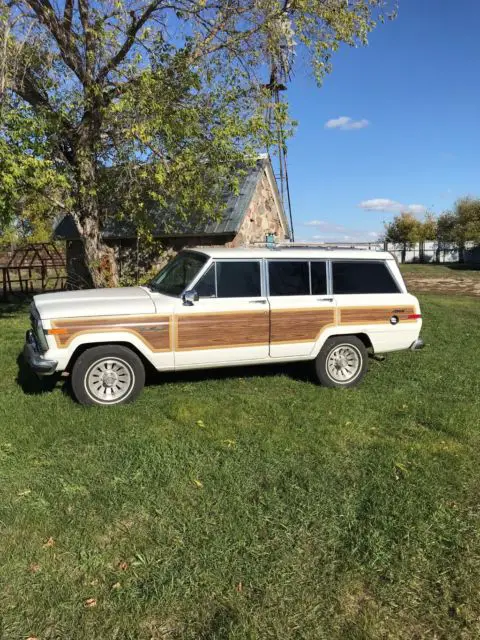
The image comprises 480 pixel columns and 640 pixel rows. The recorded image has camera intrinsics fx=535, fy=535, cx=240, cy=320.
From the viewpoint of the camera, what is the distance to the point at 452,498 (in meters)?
4.05

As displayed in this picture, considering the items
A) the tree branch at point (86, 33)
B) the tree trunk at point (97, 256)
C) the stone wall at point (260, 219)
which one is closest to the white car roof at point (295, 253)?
the tree branch at point (86, 33)

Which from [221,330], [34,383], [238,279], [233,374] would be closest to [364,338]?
[233,374]

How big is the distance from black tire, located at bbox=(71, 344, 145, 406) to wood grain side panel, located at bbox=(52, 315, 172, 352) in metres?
0.22

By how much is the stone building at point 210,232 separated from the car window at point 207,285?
686 cm

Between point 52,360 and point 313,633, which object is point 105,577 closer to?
point 313,633

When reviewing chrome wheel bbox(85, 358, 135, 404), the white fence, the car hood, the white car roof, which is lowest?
chrome wheel bbox(85, 358, 135, 404)

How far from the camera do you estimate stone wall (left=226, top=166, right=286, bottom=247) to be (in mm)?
14508

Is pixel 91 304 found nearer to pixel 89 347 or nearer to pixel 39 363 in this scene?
pixel 89 347

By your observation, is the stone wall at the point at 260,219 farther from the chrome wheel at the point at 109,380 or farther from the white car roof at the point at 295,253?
the chrome wheel at the point at 109,380

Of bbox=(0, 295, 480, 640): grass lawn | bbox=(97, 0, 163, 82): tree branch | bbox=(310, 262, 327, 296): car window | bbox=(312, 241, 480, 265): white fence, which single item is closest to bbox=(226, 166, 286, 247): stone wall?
bbox=(97, 0, 163, 82): tree branch

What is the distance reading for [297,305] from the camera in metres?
6.75

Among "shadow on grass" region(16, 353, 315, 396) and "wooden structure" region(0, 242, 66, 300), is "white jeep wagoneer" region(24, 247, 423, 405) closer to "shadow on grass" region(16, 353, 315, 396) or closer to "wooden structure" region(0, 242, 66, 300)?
"shadow on grass" region(16, 353, 315, 396)

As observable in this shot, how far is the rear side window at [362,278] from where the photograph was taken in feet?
23.2

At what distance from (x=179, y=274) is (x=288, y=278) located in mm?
1387
